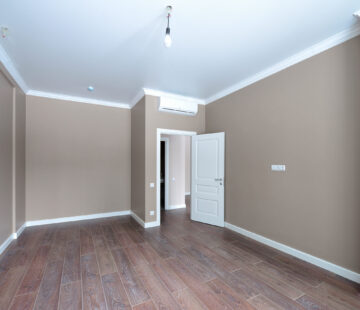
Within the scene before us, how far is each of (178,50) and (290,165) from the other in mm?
2296

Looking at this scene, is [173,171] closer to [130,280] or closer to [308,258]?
[130,280]

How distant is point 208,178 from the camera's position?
14.0 ft

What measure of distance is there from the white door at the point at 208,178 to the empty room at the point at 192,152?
0.03m

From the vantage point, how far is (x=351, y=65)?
2271mm

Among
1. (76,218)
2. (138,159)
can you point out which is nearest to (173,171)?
(138,159)

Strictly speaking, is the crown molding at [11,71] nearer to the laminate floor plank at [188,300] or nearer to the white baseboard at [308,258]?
the laminate floor plank at [188,300]

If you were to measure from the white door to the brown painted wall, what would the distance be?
342 cm

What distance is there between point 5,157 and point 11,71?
1.37 m

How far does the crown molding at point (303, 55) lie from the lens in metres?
2.27

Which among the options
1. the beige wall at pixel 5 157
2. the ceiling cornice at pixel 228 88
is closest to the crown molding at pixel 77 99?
the ceiling cornice at pixel 228 88

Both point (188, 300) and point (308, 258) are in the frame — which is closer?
point (188, 300)

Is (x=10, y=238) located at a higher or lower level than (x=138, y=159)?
lower

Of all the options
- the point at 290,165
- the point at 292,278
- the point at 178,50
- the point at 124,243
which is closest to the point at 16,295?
the point at 124,243

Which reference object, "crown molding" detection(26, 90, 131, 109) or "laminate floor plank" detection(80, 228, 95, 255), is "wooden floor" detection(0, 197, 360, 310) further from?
"crown molding" detection(26, 90, 131, 109)
